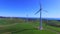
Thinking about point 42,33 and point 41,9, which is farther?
point 41,9

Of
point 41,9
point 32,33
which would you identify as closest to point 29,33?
point 32,33

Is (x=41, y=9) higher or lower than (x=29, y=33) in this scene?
higher

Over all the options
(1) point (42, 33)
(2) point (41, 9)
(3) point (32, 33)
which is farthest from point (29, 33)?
(2) point (41, 9)

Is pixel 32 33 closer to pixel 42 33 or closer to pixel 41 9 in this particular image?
pixel 42 33

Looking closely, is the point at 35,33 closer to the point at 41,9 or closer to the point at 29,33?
the point at 29,33

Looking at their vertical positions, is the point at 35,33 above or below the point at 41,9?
below

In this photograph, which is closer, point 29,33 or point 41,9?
point 29,33

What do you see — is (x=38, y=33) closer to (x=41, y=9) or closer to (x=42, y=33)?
(x=42, y=33)
